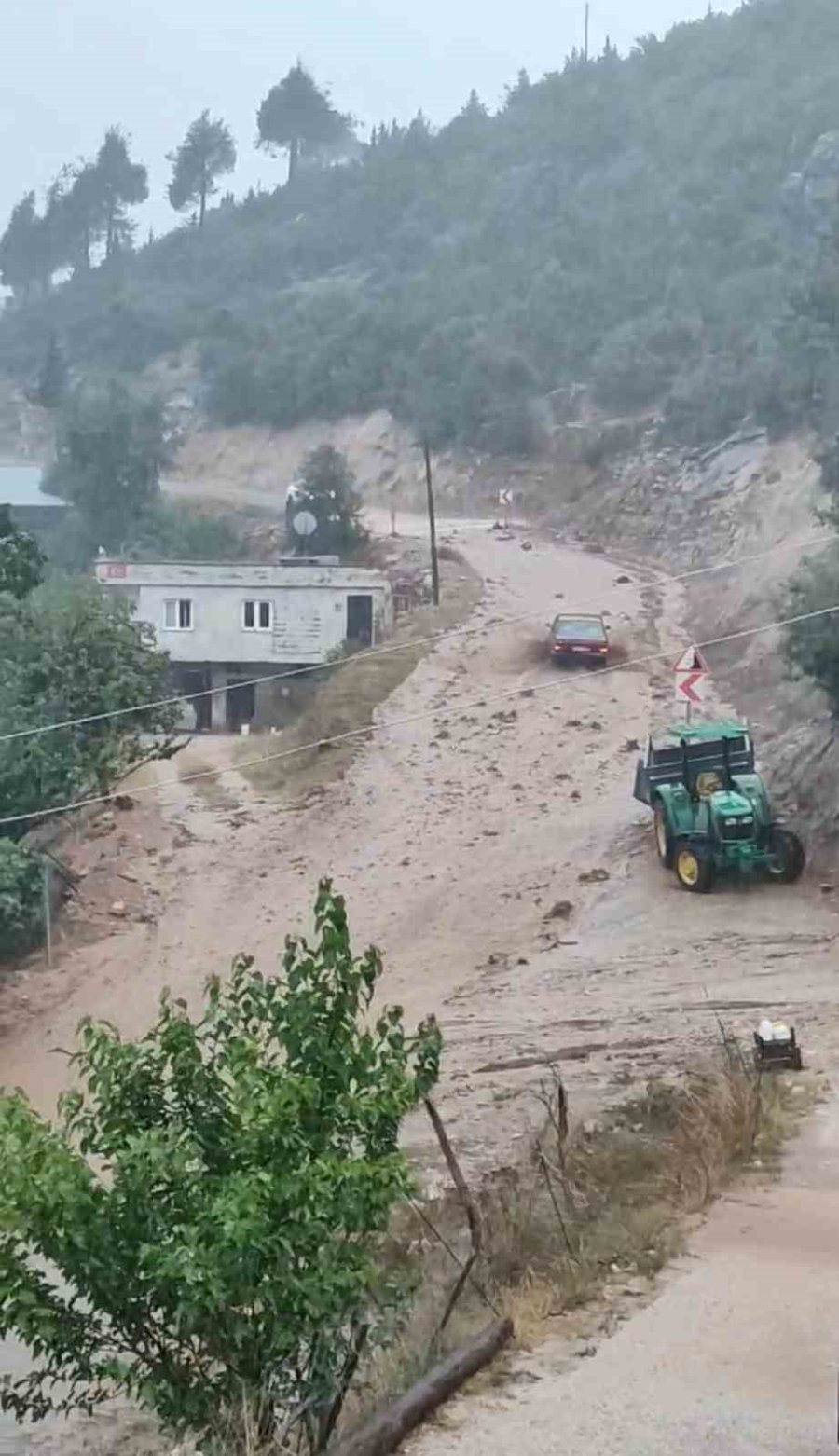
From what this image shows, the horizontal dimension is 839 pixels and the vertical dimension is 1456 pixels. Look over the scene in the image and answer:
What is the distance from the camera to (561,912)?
89.4 feet

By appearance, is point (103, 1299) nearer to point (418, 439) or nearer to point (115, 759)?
point (115, 759)

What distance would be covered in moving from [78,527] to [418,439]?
15.6 metres

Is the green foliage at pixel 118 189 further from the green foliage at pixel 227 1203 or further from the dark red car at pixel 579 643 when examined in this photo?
the green foliage at pixel 227 1203

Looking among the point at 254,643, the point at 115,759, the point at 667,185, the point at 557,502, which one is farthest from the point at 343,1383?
the point at 667,185

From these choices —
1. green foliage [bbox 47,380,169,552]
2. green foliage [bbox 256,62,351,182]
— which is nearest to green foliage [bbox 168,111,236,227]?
green foliage [bbox 256,62,351,182]

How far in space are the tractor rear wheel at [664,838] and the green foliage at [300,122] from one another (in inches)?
4528

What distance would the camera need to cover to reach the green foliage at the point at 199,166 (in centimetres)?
13238

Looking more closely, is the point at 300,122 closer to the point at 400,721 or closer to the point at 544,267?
the point at 544,267

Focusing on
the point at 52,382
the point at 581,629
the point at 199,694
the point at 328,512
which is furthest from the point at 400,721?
the point at 52,382

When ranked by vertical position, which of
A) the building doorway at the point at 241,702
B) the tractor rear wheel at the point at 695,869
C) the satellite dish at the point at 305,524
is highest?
the satellite dish at the point at 305,524

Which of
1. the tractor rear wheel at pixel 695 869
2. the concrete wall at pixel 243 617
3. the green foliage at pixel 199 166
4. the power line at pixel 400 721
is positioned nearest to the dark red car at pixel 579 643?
the power line at pixel 400 721

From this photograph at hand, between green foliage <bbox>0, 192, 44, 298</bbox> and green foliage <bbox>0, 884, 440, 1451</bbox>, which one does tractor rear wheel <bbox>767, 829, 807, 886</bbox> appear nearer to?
green foliage <bbox>0, 884, 440, 1451</bbox>

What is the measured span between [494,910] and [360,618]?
17850mm

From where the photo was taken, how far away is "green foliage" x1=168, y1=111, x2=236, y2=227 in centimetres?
13238
